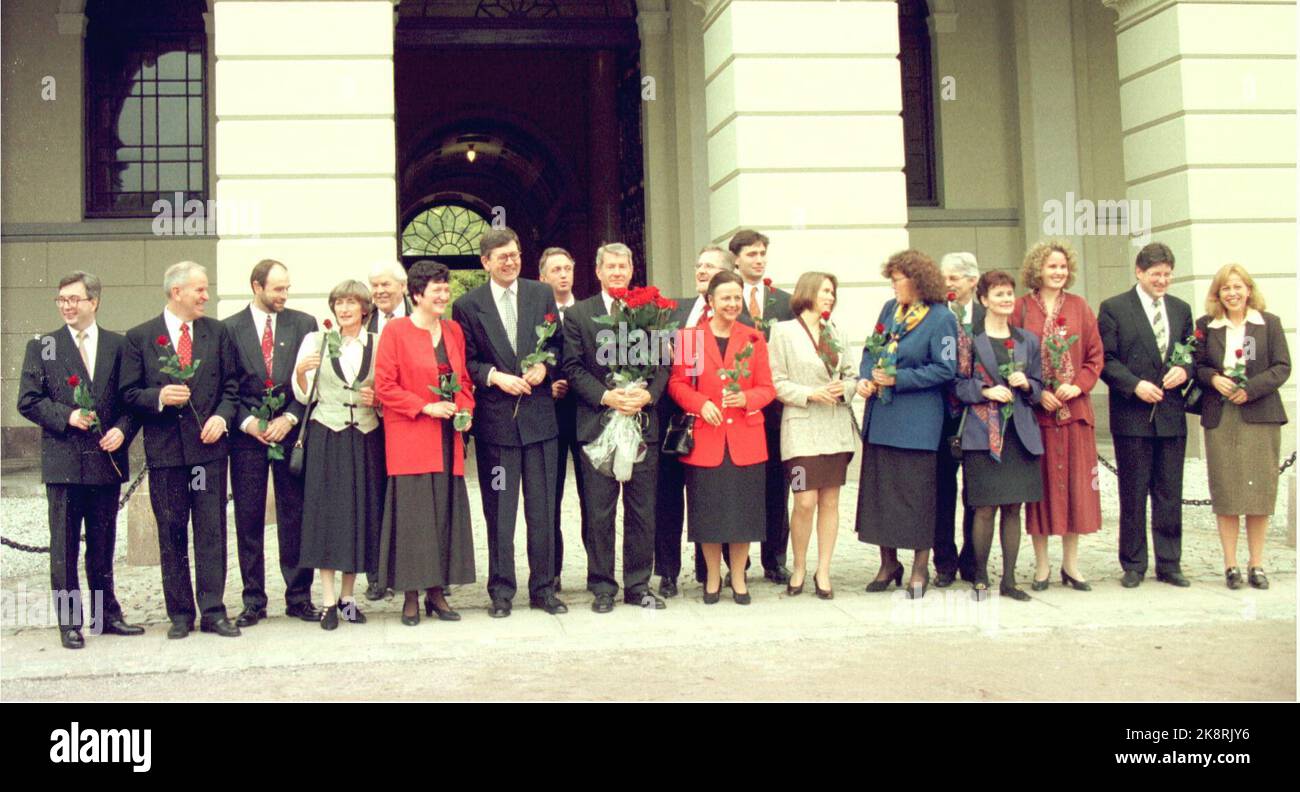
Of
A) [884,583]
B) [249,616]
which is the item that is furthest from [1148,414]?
[249,616]

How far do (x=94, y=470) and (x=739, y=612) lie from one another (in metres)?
3.44

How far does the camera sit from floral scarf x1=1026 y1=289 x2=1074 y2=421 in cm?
777

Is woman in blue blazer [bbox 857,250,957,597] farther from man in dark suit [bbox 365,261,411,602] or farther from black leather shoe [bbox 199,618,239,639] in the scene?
black leather shoe [bbox 199,618,239,639]

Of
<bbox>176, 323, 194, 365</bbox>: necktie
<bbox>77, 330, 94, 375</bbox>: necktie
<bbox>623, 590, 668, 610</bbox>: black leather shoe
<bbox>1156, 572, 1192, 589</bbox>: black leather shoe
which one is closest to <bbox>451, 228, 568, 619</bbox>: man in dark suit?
<bbox>623, 590, 668, 610</bbox>: black leather shoe

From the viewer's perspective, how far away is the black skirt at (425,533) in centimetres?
720

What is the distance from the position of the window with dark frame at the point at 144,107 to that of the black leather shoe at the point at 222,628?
10.9 meters

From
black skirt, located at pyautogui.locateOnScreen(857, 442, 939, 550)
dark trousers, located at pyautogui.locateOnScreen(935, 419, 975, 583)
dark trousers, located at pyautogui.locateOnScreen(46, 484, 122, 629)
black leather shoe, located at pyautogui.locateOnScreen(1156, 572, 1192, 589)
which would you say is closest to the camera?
dark trousers, located at pyautogui.locateOnScreen(46, 484, 122, 629)

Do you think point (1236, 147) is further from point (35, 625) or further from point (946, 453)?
point (35, 625)

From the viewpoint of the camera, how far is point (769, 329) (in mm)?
8086

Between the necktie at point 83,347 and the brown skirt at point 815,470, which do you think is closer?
the necktie at point 83,347

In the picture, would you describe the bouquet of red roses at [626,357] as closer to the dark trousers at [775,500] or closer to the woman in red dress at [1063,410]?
the dark trousers at [775,500]

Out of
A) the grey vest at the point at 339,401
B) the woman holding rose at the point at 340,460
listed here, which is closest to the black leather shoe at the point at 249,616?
the woman holding rose at the point at 340,460

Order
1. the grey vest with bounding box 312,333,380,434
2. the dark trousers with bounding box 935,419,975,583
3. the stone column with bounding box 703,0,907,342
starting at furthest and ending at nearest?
the stone column with bounding box 703,0,907,342 → the dark trousers with bounding box 935,419,975,583 → the grey vest with bounding box 312,333,380,434

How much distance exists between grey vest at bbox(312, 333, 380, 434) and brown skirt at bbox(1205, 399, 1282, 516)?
15.7 feet
